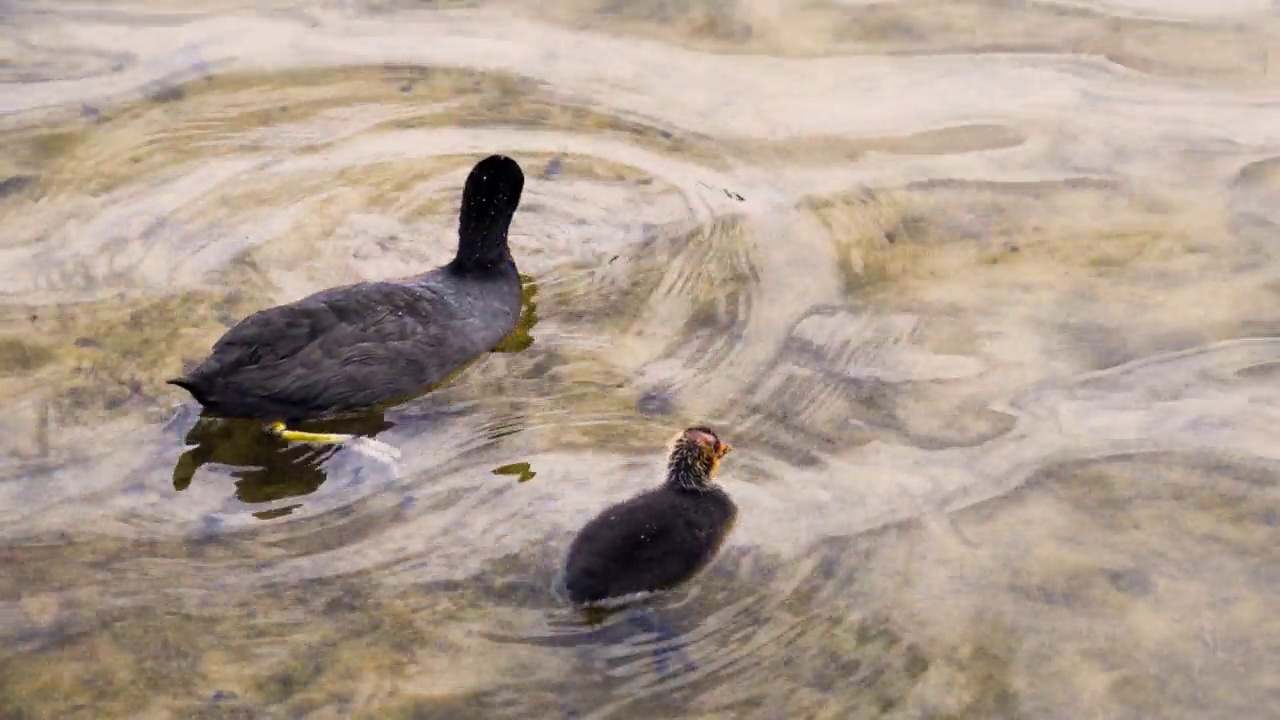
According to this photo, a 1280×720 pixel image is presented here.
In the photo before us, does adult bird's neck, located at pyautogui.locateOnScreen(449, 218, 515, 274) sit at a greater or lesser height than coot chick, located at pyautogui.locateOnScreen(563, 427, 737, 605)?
greater

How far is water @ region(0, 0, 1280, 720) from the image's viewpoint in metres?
4.95

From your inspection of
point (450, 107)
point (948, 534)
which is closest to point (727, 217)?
point (450, 107)

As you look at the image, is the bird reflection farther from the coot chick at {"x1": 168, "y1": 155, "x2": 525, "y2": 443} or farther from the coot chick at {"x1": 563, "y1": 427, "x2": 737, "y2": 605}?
the coot chick at {"x1": 563, "y1": 427, "x2": 737, "y2": 605}

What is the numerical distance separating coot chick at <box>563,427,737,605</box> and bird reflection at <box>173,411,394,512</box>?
1.19m

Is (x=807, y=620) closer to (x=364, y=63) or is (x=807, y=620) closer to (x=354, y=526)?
(x=354, y=526)

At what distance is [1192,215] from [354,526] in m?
4.56

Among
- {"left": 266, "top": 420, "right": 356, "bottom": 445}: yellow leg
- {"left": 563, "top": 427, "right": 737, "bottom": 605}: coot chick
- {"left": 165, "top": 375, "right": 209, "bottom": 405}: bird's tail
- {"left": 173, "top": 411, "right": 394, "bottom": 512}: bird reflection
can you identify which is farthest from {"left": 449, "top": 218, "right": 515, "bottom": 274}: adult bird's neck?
{"left": 563, "top": 427, "right": 737, "bottom": 605}: coot chick

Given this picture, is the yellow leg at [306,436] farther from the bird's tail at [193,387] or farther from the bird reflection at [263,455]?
the bird's tail at [193,387]

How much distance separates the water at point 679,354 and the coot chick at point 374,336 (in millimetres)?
147

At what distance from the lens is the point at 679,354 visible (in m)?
6.48

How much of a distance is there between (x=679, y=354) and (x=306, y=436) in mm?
1611

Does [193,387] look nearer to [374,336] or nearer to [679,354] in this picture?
[374,336]

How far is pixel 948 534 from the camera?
18.1 ft

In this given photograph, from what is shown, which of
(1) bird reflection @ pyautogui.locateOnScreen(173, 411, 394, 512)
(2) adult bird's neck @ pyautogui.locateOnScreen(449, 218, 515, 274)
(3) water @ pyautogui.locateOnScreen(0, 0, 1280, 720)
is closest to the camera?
(3) water @ pyautogui.locateOnScreen(0, 0, 1280, 720)
